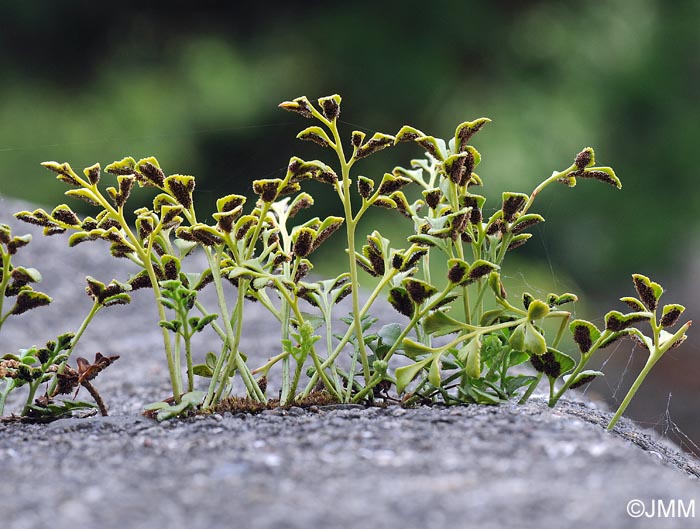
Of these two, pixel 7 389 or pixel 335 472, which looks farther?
pixel 7 389

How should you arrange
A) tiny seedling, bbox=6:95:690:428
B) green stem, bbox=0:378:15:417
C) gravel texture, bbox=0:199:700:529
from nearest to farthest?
gravel texture, bbox=0:199:700:529 < tiny seedling, bbox=6:95:690:428 < green stem, bbox=0:378:15:417

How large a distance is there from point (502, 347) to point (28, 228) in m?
2.22

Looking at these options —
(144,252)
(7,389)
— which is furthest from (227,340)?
(7,389)

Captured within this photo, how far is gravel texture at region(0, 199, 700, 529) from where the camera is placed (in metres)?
0.54

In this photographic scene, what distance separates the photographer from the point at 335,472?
0.64 meters

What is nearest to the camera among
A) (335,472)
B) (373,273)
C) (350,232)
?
(335,472)

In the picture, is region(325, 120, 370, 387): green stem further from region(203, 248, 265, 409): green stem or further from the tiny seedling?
region(203, 248, 265, 409): green stem

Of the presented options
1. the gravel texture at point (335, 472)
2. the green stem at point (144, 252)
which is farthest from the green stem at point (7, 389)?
the green stem at point (144, 252)

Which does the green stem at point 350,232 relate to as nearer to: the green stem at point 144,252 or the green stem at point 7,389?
the green stem at point 144,252

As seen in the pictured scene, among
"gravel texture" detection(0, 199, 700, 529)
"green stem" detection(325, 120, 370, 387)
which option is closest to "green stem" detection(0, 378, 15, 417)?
"gravel texture" detection(0, 199, 700, 529)

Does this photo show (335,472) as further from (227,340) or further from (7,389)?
(7,389)

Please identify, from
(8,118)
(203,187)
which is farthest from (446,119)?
(8,118)

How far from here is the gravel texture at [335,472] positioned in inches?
21.2

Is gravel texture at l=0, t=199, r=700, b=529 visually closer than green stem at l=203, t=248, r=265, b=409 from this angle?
Yes
